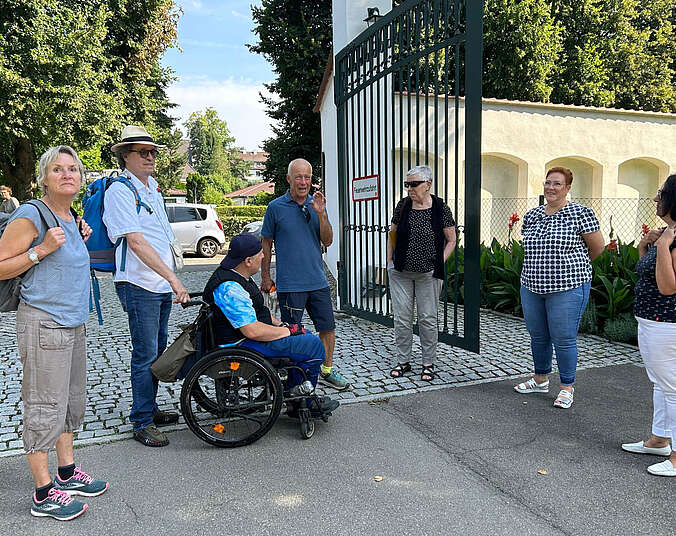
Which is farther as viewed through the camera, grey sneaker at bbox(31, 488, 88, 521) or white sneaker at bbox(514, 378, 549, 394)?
white sneaker at bbox(514, 378, 549, 394)

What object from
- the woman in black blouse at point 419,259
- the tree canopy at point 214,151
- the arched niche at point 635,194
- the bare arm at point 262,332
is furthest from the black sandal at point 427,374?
the tree canopy at point 214,151

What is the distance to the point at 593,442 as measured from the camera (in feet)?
12.7

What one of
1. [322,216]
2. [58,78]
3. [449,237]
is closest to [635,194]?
[449,237]

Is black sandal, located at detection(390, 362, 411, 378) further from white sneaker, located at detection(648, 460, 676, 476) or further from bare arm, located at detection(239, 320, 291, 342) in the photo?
white sneaker, located at detection(648, 460, 676, 476)

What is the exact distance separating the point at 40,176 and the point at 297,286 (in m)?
2.32

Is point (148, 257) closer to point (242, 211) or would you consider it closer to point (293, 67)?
point (293, 67)

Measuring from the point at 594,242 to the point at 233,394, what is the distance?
113 inches

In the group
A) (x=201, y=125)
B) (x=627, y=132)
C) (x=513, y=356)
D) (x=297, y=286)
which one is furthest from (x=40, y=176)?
(x=201, y=125)

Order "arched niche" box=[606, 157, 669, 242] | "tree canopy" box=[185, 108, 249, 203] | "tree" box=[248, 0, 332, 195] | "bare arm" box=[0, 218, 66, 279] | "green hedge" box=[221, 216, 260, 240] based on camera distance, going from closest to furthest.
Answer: "bare arm" box=[0, 218, 66, 279]
"arched niche" box=[606, 157, 669, 242]
"tree" box=[248, 0, 332, 195]
"green hedge" box=[221, 216, 260, 240]
"tree canopy" box=[185, 108, 249, 203]

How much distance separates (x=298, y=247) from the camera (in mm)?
4855

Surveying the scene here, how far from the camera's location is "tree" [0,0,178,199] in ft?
49.4

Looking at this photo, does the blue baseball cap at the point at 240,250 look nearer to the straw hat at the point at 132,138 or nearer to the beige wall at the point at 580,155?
the straw hat at the point at 132,138

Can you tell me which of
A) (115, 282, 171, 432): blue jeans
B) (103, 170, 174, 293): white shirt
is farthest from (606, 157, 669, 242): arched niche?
(115, 282, 171, 432): blue jeans

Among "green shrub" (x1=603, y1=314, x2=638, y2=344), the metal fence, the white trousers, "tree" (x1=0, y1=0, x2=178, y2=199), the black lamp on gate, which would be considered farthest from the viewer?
the metal fence
